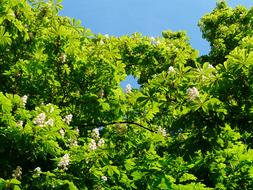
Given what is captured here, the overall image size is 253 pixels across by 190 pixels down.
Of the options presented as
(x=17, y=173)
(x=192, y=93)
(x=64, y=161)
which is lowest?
(x=17, y=173)

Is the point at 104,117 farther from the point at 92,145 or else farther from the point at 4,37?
the point at 4,37

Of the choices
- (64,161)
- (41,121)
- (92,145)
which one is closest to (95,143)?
(92,145)

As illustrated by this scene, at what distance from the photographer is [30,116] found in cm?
869

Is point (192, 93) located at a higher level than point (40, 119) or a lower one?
higher

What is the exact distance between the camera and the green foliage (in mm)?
8758

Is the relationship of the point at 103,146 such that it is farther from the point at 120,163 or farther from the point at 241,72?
the point at 241,72

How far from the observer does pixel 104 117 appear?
11.3 m

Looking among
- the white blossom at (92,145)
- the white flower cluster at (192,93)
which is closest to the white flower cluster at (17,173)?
the white blossom at (92,145)

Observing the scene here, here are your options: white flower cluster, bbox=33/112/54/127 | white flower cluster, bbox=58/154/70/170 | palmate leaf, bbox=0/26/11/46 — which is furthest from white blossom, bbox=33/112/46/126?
palmate leaf, bbox=0/26/11/46

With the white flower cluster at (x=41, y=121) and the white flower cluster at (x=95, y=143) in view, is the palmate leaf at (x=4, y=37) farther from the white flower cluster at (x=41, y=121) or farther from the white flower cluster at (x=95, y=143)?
the white flower cluster at (x=95, y=143)

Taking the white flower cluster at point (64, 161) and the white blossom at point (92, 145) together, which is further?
the white blossom at point (92, 145)

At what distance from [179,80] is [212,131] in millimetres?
1390

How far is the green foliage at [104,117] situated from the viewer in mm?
8758

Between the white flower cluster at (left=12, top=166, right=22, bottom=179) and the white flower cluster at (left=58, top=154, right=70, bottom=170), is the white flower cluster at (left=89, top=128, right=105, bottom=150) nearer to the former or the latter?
the white flower cluster at (left=58, top=154, right=70, bottom=170)
